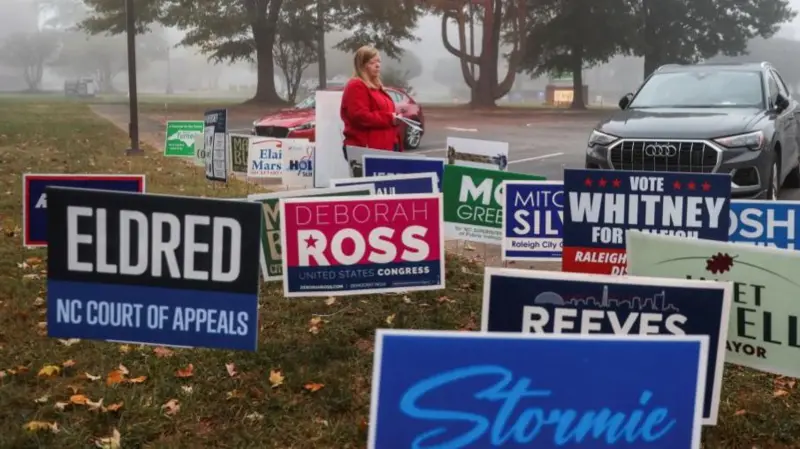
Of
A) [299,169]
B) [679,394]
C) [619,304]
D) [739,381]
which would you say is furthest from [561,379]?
[299,169]

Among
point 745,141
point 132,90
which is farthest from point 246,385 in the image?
point 132,90

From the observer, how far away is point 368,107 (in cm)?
712

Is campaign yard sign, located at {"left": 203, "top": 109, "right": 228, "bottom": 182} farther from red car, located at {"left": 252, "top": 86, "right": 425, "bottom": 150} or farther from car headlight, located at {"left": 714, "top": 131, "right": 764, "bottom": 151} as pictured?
red car, located at {"left": 252, "top": 86, "right": 425, "bottom": 150}

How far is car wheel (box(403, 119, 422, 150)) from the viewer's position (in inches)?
745

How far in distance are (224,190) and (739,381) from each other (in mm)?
8128

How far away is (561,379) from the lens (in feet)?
7.34

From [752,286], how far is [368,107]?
14.1 ft

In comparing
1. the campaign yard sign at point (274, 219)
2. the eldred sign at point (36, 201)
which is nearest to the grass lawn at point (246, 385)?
the campaign yard sign at point (274, 219)

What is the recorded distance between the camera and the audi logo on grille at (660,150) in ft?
26.0

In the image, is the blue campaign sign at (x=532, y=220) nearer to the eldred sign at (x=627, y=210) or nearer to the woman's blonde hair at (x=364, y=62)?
the eldred sign at (x=627, y=210)

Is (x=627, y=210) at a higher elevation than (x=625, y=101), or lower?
lower

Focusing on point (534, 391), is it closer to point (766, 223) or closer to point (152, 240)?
point (152, 240)

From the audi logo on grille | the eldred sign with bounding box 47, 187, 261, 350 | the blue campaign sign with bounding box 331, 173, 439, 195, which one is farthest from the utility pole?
the eldred sign with bounding box 47, 187, 261, 350

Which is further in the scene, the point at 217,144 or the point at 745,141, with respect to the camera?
the point at 217,144
